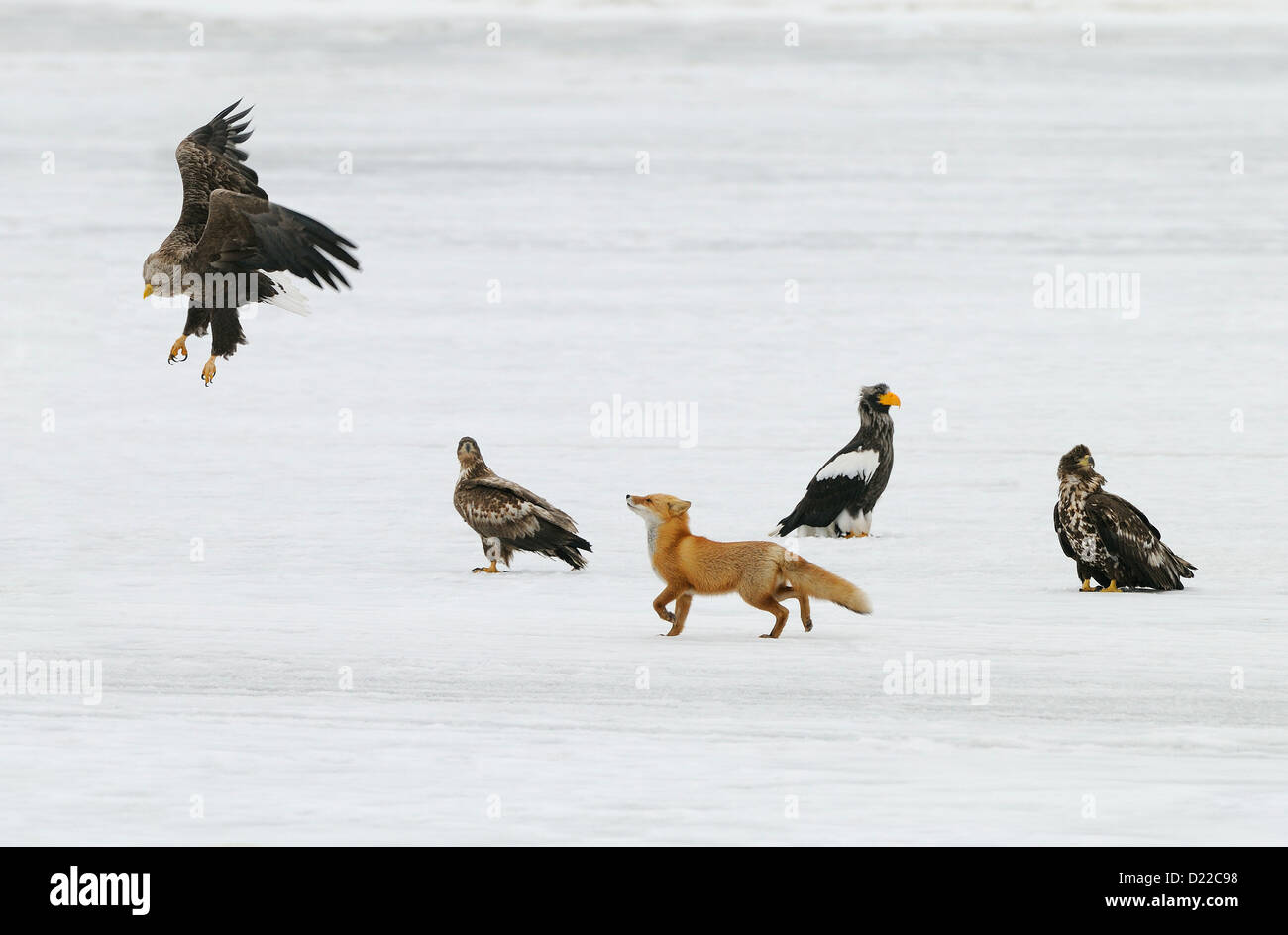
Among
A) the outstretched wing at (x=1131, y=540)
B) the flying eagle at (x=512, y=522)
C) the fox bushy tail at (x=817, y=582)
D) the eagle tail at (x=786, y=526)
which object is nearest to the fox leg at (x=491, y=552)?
the flying eagle at (x=512, y=522)

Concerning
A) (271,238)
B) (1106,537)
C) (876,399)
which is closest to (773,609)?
(1106,537)

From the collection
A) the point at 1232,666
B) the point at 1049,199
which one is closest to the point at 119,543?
the point at 1232,666

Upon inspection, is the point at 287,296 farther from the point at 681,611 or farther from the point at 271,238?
the point at 681,611

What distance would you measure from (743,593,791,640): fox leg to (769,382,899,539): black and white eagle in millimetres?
3384

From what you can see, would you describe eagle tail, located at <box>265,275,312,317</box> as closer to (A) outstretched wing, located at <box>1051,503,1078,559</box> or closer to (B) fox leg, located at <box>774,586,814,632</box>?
(B) fox leg, located at <box>774,586,814,632</box>

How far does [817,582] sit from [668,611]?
0.71 meters

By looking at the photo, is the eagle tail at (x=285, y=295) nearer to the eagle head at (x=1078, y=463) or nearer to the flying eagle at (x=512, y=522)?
the flying eagle at (x=512, y=522)

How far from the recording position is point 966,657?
8.11 metres

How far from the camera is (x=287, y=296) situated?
11.7 m

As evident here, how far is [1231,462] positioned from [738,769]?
816cm

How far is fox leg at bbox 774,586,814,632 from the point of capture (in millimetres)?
8367

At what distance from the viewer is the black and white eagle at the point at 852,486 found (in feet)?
38.9

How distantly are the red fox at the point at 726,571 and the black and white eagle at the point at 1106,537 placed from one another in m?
1.76

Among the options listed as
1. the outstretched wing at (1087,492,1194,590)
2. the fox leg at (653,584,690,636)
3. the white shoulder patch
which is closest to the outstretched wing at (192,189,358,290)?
the white shoulder patch
